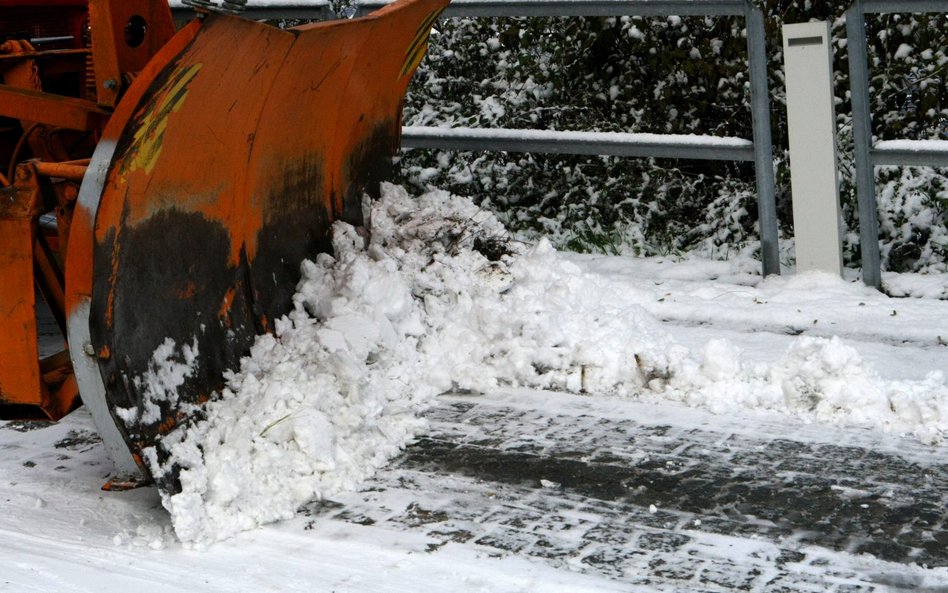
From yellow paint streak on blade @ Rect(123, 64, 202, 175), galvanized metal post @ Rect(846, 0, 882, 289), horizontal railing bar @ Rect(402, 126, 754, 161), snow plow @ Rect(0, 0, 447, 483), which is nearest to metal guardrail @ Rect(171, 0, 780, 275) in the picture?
horizontal railing bar @ Rect(402, 126, 754, 161)

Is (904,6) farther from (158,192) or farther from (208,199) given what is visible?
(158,192)

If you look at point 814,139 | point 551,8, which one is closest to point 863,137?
point 814,139

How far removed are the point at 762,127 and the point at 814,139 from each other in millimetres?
240

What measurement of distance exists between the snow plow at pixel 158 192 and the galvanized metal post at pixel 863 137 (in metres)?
1.89

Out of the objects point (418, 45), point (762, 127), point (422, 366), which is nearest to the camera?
point (422, 366)

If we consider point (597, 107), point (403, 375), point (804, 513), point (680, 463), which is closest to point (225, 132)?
point (403, 375)

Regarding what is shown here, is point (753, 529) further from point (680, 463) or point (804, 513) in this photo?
point (680, 463)

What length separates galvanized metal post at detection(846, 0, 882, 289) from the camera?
5.21 meters

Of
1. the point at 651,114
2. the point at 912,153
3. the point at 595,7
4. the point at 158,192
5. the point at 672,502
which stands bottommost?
the point at 672,502

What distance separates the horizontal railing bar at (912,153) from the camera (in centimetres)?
507

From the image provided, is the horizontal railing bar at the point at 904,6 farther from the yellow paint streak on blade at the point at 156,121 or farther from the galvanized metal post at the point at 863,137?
the yellow paint streak on blade at the point at 156,121

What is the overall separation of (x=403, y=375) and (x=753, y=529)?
1.49m

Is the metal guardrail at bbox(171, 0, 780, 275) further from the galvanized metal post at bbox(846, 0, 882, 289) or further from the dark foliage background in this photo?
the dark foliage background

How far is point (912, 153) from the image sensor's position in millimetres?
5141
